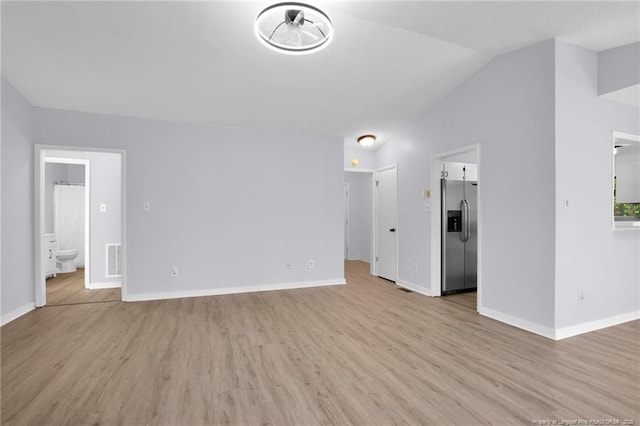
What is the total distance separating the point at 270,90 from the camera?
4.07 meters

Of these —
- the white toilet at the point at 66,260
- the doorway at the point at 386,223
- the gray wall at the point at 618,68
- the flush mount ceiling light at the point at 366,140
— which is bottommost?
the white toilet at the point at 66,260

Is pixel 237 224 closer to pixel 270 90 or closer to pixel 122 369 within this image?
pixel 270 90

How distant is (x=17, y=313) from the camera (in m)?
3.72

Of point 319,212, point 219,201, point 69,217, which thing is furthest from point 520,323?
point 69,217

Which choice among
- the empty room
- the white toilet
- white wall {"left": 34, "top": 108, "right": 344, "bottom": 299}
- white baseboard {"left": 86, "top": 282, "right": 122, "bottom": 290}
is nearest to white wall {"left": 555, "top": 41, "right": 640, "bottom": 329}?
the empty room

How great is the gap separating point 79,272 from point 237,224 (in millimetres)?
4107

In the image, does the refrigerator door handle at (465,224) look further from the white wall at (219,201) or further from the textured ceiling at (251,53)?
the white wall at (219,201)

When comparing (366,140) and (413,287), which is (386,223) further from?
(366,140)

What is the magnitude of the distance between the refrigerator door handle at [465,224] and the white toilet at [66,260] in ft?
24.1

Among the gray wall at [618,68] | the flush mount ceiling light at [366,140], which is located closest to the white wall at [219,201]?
the flush mount ceiling light at [366,140]

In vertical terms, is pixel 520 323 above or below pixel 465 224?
below

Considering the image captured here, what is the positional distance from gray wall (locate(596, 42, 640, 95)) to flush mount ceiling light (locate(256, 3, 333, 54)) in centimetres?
303

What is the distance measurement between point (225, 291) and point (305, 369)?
8.93ft

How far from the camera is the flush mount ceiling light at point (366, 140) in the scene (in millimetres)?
5539
